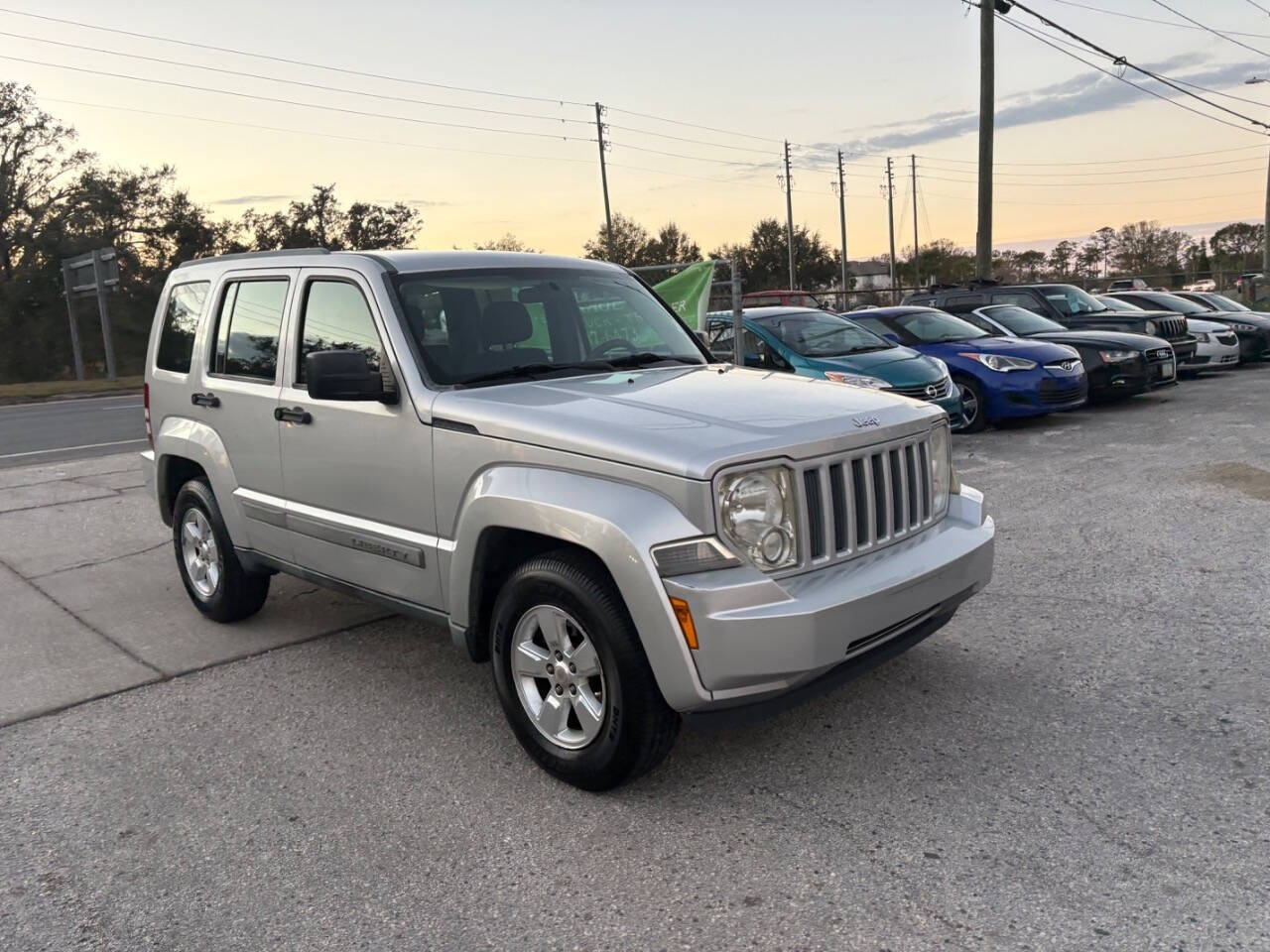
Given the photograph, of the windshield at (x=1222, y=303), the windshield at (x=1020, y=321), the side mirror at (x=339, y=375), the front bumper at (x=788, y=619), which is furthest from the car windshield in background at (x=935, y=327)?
the windshield at (x=1222, y=303)

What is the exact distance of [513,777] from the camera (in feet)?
12.3

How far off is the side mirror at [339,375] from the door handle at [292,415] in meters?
0.69

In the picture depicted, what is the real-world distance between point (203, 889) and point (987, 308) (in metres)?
13.7

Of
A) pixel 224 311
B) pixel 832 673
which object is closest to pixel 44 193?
pixel 224 311

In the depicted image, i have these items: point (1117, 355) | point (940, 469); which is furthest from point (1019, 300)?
point (940, 469)

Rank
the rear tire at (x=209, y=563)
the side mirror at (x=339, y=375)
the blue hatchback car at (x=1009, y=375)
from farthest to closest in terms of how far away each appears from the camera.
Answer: the blue hatchback car at (x=1009, y=375) < the rear tire at (x=209, y=563) < the side mirror at (x=339, y=375)

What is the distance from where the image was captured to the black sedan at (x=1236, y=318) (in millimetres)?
18094

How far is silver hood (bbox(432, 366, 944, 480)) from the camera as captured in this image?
10.8 feet

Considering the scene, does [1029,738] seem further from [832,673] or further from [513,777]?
[513,777]

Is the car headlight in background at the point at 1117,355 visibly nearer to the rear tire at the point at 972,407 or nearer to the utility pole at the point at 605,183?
the rear tire at the point at 972,407

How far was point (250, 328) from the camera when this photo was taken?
5156 millimetres

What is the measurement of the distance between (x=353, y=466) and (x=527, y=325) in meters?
0.96

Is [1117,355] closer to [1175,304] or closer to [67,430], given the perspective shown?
[1175,304]

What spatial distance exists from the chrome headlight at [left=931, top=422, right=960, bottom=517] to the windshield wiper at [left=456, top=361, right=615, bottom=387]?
142 centimetres
